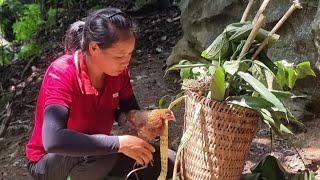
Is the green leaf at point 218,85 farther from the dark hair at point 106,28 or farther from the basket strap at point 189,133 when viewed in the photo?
the dark hair at point 106,28

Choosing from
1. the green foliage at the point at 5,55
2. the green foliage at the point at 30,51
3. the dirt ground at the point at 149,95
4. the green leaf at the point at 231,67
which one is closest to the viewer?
the green leaf at the point at 231,67

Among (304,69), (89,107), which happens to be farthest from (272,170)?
(89,107)

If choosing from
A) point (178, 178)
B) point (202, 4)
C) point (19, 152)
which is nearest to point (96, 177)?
point (178, 178)

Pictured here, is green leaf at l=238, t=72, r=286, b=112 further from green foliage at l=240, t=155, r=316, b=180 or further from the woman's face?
green foliage at l=240, t=155, r=316, b=180

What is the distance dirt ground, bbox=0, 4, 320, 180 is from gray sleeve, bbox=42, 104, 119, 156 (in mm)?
1061

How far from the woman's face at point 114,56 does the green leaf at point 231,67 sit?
0.36 m

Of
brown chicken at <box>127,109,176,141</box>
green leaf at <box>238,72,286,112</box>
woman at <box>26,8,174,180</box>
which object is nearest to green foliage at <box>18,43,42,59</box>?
woman at <box>26,8,174,180</box>

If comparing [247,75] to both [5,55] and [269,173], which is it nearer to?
[269,173]

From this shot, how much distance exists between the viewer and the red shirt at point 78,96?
77.8 inches

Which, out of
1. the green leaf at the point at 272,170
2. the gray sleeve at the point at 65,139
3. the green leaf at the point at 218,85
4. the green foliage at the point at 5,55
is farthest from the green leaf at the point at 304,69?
the green foliage at the point at 5,55

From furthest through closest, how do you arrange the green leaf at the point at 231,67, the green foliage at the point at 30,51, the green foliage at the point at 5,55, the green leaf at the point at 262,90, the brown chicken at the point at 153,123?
1. the green foliage at the point at 30,51
2. the green foliage at the point at 5,55
3. the brown chicken at the point at 153,123
4. the green leaf at the point at 231,67
5. the green leaf at the point at 262,90

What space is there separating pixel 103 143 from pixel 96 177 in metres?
0.34

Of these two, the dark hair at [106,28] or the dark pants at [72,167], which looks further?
the dark pants at [72,167]

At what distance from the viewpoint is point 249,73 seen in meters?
1.99
